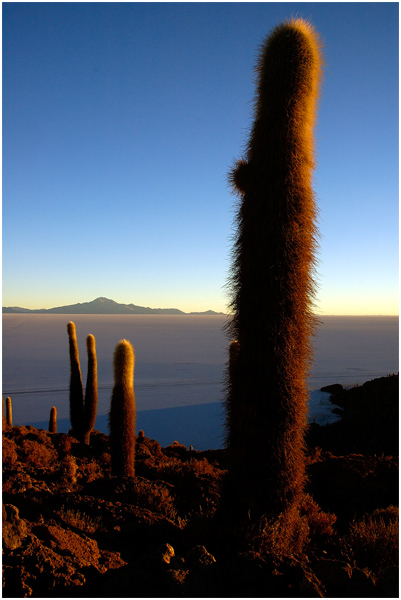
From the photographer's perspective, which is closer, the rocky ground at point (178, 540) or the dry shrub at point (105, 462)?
the rocky ground at point (178, 540)

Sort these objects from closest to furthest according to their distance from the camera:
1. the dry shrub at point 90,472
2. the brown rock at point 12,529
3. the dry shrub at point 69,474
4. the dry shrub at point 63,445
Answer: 1. the brown rock at point 12,529
2. the dry shrub at point 69,474
3. the dry shrub at point 90,472
4. the dry shrub at point 63,445

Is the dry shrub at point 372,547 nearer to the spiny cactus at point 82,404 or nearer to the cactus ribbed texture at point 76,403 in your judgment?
the spiny cactus at point 82,404

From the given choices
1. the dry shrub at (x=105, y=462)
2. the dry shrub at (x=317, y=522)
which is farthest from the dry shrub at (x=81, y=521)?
the dry shrub at (x=105, y=462)

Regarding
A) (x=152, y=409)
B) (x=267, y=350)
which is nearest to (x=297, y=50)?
(x=267, y=350)

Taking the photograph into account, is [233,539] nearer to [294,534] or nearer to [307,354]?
[294,534]

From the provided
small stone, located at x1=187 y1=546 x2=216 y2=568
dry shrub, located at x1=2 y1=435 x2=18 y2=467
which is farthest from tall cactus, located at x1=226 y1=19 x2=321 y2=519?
dry shrub, located at x1=2 y1=435 x2=18 y2=467

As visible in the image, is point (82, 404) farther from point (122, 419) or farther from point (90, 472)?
point (122, 419)

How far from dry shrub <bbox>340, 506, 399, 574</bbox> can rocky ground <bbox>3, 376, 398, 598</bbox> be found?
14 millimetres

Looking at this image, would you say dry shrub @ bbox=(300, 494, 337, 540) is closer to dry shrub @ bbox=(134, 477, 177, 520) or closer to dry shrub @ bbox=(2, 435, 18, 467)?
dry shrub @ bbox=(134, 477, 177, 520)

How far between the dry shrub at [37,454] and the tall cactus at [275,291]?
7.65m

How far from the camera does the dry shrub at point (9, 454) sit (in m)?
9.99

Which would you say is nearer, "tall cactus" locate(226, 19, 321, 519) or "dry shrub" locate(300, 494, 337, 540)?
"tall cactus" locate(226, 19, 321, 519)

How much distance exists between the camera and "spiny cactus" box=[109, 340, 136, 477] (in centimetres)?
1062

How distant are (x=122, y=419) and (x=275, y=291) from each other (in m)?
6.92
